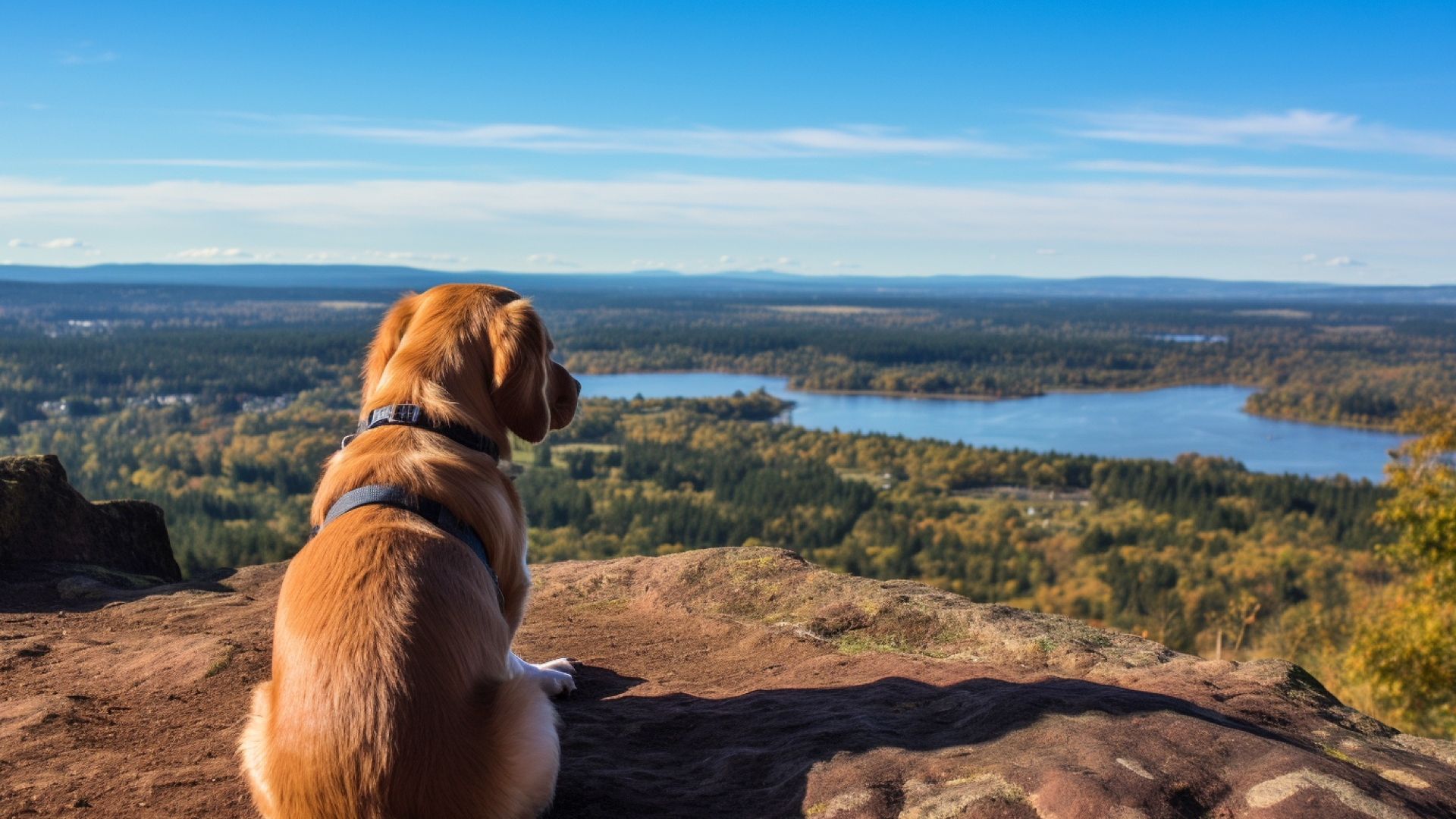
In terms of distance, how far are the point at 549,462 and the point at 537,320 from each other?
6855 cm

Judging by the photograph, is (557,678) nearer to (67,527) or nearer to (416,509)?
(416,509)

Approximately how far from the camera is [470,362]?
140 inches

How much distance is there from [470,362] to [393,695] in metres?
1.42

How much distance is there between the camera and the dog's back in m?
2.50

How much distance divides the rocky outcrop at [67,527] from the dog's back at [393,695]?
662cm

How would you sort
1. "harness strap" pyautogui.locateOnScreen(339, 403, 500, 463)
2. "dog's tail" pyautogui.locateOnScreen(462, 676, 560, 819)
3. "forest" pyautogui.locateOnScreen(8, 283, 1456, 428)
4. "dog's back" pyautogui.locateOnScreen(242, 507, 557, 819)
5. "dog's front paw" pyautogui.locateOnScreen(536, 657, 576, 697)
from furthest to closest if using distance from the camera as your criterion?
"forest" pyautogui.locateOnScreen(8, 283, 1456, 428) → "dog's front paw" pyautogui.locateOnScreen(536, 657, 576, 697) → "harness strap" pyautogui.locateOnScreen(339, 403, 500, 463) → "dog's tail" pyautogui.locateOnScreen(462, 676, 560, 819) → "dog's back" pyautogui.locateOnScreen(242, 507, 557, 819)

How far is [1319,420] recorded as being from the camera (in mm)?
117875

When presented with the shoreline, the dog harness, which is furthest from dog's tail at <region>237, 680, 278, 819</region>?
the shoreline

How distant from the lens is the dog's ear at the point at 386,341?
12.2ft

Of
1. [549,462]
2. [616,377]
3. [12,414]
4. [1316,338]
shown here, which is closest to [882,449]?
[549,462]

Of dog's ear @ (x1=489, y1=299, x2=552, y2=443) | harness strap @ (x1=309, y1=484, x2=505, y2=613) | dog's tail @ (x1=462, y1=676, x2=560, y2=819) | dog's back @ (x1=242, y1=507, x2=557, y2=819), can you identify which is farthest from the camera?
dog's ear @ (x1=489, y1=299, x2=552, y2=443)

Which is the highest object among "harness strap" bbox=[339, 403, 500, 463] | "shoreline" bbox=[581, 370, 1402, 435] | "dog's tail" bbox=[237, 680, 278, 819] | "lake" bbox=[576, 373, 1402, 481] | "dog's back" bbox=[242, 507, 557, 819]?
"harness strap" bbox=[339, 403, 500, 463]

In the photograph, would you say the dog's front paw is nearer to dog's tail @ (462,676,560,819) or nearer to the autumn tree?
dog's tail @ (462,676,560,819)

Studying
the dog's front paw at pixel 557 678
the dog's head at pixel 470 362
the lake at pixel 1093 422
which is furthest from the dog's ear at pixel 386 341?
the lake at pixel 1093 422
